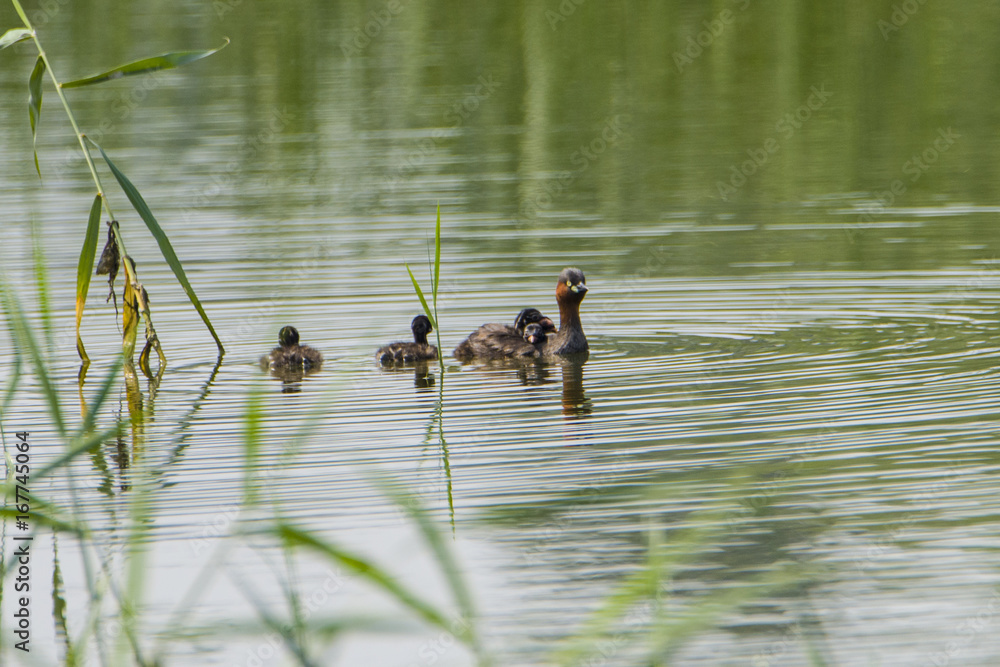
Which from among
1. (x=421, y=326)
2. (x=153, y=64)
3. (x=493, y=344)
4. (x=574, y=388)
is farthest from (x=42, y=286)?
(x=421, y=326)

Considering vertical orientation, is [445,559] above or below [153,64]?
below

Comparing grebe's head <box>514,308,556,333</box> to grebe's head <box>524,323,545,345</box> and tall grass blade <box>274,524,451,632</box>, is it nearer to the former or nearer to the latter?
grebe's head <box>524,323,545,345</box>

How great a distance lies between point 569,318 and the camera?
11.1m

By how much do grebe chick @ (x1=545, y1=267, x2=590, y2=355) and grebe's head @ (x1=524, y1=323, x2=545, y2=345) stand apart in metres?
0.09

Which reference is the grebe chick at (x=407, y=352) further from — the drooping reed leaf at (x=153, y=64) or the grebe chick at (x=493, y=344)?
the drooping reed leaf at (x=153, y=64)

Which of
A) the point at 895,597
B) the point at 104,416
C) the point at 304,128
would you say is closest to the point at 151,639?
the point at 895,597

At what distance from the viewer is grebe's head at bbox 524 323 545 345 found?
11.1 m

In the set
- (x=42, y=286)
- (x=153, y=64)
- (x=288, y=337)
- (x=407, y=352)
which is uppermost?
(x=153, y=64)

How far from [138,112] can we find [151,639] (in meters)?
21.0

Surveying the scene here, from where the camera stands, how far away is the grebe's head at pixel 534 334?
1114 cm

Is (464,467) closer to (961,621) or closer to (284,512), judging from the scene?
(284,512)

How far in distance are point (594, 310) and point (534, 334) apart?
1.52 meters

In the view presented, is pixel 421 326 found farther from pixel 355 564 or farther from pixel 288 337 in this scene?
pixel 355 564

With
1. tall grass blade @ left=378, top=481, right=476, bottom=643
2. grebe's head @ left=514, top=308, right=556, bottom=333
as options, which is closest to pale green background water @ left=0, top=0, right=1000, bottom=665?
tall grass blade @ left=378, top=481, right=476, bottom=643
